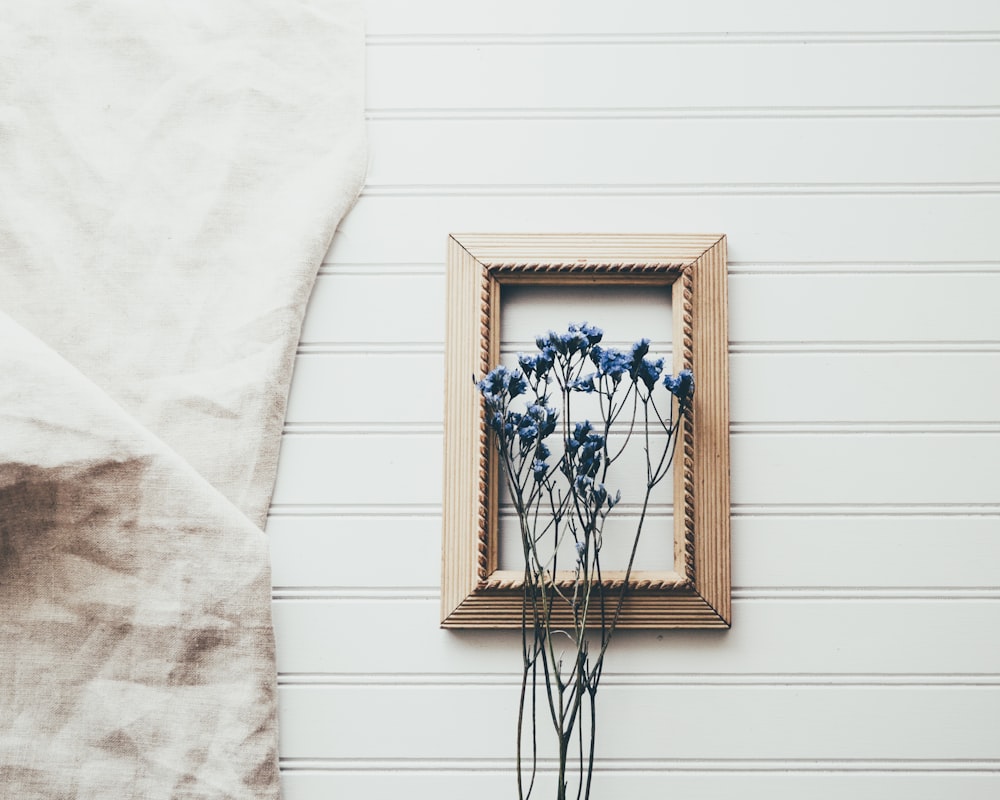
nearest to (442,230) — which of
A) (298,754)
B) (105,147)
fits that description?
(105,147)

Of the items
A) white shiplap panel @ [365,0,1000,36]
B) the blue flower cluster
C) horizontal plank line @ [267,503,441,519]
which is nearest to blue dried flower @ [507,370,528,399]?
the blue flower cluster

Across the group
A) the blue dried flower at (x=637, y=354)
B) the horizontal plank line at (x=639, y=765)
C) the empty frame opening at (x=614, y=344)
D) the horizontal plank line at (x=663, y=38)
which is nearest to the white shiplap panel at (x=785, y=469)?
the empty frame opening at (x=614, y=344)

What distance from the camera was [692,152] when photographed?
42.9 inches

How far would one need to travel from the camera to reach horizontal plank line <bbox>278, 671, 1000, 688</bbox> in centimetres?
102

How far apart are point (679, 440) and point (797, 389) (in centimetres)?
19

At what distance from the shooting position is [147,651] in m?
0.97

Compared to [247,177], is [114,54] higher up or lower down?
higher up

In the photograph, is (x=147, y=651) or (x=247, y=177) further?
(x=247, y=177)

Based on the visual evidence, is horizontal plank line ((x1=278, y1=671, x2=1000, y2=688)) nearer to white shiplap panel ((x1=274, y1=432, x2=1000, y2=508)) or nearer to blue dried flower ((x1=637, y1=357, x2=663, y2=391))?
white shiplap panel ((x1=274, y1=432, x2=1000, y2=508))

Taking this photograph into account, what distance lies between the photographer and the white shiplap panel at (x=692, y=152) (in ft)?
3.56

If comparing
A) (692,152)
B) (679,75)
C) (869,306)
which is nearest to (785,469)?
(869,306)

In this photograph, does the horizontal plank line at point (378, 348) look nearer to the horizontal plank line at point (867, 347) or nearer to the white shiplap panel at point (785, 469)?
the white shiplap panel at point (785, 469)

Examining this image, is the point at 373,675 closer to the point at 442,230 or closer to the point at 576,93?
the point at 442,230

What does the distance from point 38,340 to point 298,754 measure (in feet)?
2.12
